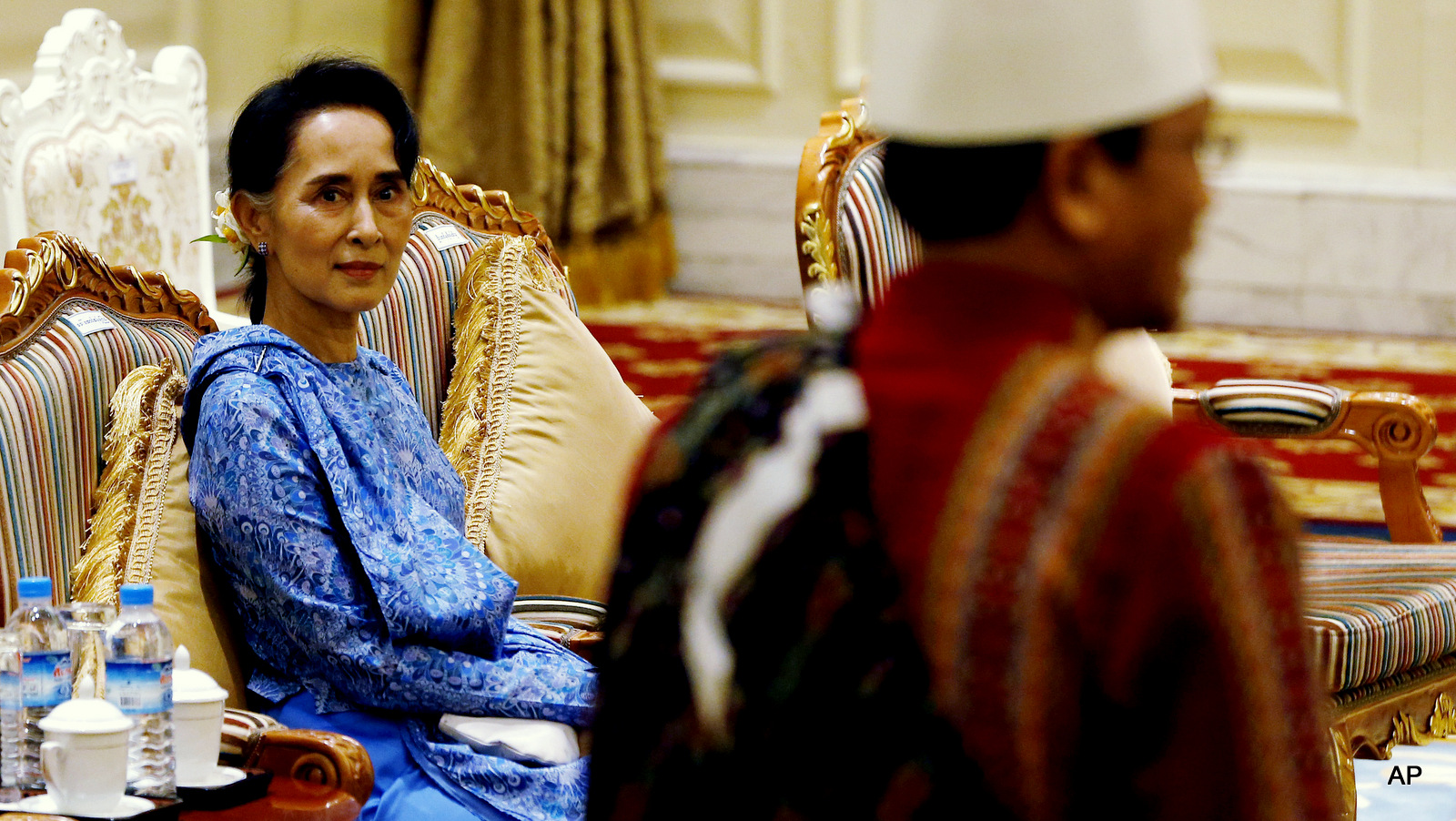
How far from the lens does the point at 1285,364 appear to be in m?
5.31

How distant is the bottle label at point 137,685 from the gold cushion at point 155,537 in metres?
0.25

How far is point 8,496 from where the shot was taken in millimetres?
1921

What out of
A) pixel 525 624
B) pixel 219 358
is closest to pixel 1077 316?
pixel 219 358

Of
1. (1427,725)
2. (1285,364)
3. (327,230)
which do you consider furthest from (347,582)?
(1285,364)

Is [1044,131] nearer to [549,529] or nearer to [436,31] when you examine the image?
[549,529]

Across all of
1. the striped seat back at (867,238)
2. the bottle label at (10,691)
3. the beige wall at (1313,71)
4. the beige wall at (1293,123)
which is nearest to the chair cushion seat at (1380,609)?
the striped seat back at (867,238)

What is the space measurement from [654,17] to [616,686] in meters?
5.94

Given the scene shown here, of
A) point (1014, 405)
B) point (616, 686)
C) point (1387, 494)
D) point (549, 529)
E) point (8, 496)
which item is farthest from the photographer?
point (1387, 494)

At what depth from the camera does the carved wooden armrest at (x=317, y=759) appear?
1.75m

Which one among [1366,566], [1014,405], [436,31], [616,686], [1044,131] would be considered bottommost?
[1366,566]

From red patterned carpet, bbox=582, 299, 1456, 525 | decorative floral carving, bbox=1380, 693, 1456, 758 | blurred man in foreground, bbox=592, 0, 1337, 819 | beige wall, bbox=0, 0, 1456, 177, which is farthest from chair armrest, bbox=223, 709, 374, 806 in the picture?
beige wall, bbox=0, 0, 1456, 177

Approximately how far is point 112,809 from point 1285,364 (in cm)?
431

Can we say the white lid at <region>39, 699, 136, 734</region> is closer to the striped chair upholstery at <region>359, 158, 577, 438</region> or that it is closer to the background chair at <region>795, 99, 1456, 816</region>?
the striped chair upholstery at <region>359, 158, 577, 438</region>

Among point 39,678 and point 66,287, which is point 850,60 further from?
point 39,678
